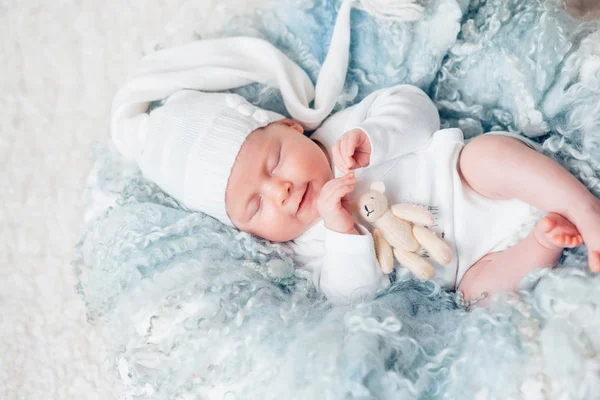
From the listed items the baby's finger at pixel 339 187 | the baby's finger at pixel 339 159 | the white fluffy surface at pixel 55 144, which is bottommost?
the white fluffy surface at pixel 55 144

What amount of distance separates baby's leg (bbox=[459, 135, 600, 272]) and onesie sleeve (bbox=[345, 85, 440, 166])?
0.32ft

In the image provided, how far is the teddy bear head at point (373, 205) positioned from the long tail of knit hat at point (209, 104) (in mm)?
256

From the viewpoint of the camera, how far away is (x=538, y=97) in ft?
3.76

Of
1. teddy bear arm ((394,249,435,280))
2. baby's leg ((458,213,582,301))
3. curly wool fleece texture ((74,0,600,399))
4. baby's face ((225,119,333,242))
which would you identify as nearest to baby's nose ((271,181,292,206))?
baby's face ((225,119,333,242))

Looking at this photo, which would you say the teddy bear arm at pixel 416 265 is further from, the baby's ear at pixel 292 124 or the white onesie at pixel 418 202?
the baby's ear at pixel 292 124

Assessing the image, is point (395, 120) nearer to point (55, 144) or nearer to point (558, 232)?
point (558, 232)

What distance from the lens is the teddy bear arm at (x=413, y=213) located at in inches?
42.0

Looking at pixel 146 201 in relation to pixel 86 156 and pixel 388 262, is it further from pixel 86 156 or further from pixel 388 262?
pixel 388 262

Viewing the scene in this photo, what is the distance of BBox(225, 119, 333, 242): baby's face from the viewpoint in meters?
1.14

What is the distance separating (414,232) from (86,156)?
86cm

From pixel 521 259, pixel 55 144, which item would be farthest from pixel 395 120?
pixel 55 144

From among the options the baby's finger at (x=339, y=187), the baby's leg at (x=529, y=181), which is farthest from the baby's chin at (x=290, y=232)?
the baby's leg at (x=529, y=181)

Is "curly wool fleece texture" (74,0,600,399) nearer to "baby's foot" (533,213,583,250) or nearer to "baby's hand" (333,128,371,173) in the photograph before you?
"baby's foot" (533,213,583,250)

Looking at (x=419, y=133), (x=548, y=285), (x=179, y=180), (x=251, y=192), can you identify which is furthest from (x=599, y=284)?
(x=179, y=180)
